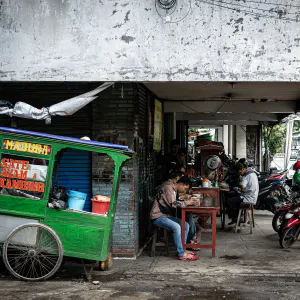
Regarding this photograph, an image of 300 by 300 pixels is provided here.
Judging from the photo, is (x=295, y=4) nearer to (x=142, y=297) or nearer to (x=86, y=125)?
(x=86, y=125)

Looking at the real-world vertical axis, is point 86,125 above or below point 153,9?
below

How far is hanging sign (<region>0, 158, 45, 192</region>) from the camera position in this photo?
6891 mm

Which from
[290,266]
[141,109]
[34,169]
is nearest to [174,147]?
[141,109]

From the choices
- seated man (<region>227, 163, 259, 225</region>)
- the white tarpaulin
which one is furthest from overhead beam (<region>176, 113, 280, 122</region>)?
the white tarpaulin

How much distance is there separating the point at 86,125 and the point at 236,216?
4961mm

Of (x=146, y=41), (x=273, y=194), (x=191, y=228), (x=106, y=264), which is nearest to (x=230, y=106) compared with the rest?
(x=273, y=194)

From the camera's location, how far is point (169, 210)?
8688mm

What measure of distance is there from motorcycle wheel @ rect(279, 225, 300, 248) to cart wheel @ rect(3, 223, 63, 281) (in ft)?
15.2

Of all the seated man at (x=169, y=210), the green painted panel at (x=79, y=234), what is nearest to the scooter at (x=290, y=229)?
the seated man at (x=169, y=210)

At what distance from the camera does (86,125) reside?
8719 mm

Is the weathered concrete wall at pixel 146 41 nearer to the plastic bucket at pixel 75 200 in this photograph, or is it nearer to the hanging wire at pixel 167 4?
the hanging wire at pixel 167 4

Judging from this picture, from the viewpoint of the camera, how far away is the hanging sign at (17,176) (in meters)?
6.89

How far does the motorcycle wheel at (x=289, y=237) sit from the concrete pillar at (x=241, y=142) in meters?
16.3

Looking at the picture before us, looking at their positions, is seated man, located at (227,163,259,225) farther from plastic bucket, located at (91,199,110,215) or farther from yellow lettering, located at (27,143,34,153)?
yellow lettering, located at (27,143,34,153)
